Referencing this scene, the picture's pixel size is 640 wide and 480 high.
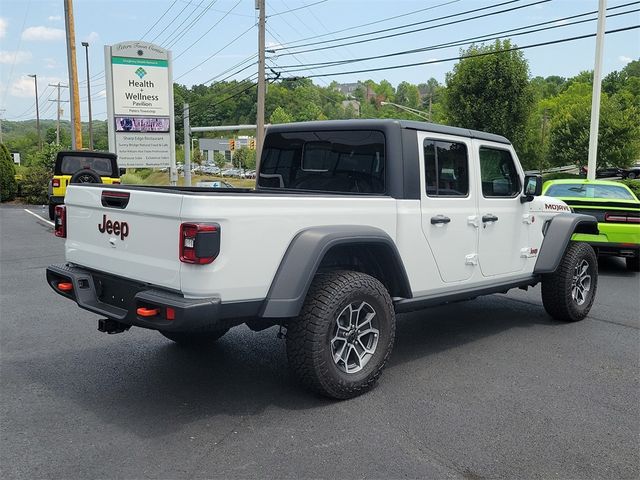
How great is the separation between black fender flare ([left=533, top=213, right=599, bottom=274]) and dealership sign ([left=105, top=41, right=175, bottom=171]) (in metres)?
16.0

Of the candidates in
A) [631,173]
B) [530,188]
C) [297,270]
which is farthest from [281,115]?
[297,270]

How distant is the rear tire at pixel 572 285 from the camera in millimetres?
6031

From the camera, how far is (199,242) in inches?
125

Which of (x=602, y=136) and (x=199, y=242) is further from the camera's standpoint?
(x=602, y=136)

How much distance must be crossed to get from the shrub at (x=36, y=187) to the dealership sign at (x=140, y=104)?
773 centimetres

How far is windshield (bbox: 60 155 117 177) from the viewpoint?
15305mm

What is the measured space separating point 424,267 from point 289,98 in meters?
72.6

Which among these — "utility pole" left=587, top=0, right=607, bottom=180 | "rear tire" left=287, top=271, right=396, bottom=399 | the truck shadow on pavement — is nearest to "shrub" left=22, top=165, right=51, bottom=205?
"utility pole" left=587, top=0, right=607, bottom=180

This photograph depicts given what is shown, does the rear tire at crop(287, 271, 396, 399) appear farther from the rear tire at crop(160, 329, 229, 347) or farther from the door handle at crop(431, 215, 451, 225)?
the rear tire at crop(160, 329, 229, 347)

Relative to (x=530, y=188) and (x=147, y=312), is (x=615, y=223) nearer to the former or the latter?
(x=530, y=188)

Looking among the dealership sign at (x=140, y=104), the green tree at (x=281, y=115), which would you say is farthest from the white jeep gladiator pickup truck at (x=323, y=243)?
the green tree at (x=281, y=115)

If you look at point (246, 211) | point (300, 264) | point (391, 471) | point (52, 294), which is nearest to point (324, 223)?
point (300, 264)

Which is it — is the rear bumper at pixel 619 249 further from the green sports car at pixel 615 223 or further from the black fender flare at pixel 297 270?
the black fender flare at pixel 297 270

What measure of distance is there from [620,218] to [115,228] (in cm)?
809
